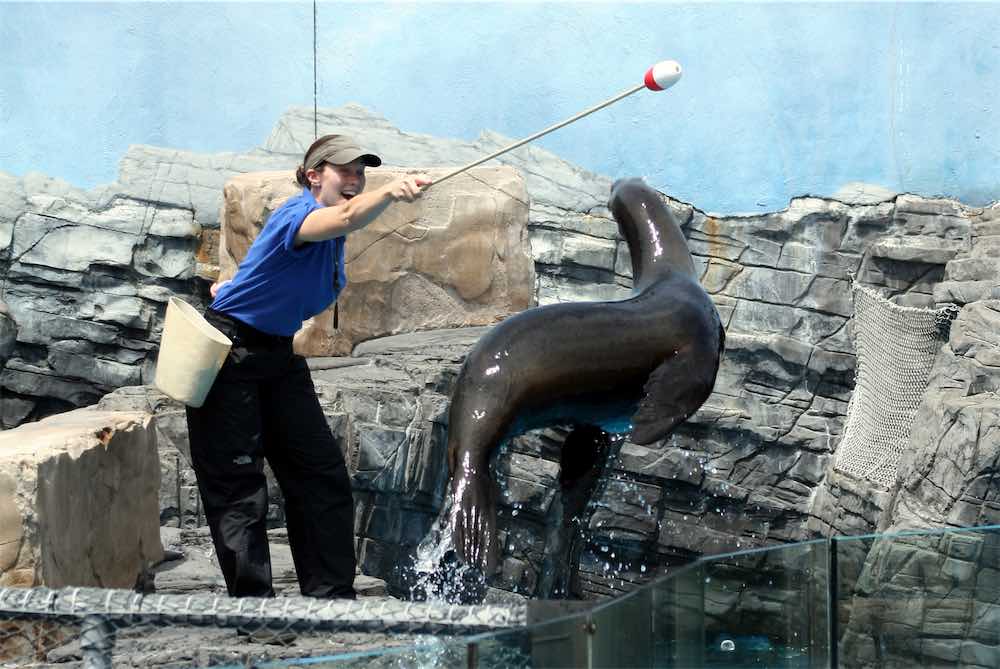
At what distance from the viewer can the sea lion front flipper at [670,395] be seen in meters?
3.87

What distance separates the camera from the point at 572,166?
30.4 ft

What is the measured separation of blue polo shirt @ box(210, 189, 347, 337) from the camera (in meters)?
3.49

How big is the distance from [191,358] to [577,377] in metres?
1.18

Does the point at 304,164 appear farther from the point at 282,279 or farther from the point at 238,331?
the point at 238,331

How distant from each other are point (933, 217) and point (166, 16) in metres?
5.79

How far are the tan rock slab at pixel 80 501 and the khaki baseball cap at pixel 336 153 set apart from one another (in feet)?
3.86

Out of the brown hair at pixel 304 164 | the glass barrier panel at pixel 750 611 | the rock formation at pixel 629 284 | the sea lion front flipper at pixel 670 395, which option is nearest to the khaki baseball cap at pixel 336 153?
the brown hair at pixel 304 164

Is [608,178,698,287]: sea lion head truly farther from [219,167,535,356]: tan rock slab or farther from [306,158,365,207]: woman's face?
[219,167,535,356]: tan rock slab

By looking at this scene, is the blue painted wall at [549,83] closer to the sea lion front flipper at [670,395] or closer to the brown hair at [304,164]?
the sea lion front flipper at [670,395]

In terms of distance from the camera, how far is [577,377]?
3.89 metres

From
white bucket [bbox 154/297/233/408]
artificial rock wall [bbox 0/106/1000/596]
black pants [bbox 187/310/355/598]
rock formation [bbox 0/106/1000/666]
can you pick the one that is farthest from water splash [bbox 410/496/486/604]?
artificial rock wall [bbox 0/106/1000/596]

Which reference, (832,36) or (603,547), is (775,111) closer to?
(832,36)

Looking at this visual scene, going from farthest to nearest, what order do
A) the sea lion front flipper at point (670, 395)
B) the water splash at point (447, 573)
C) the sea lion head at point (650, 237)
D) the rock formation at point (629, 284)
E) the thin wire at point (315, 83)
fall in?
the thin wire at point (315, 83) → the rock formation at point (629, 284) → the sea lion head at point (650, 237) → the sea lion front flipper at point (670, 395) → the water splash at point (447, 573)

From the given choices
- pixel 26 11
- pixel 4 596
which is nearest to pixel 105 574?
pixel 4 596
